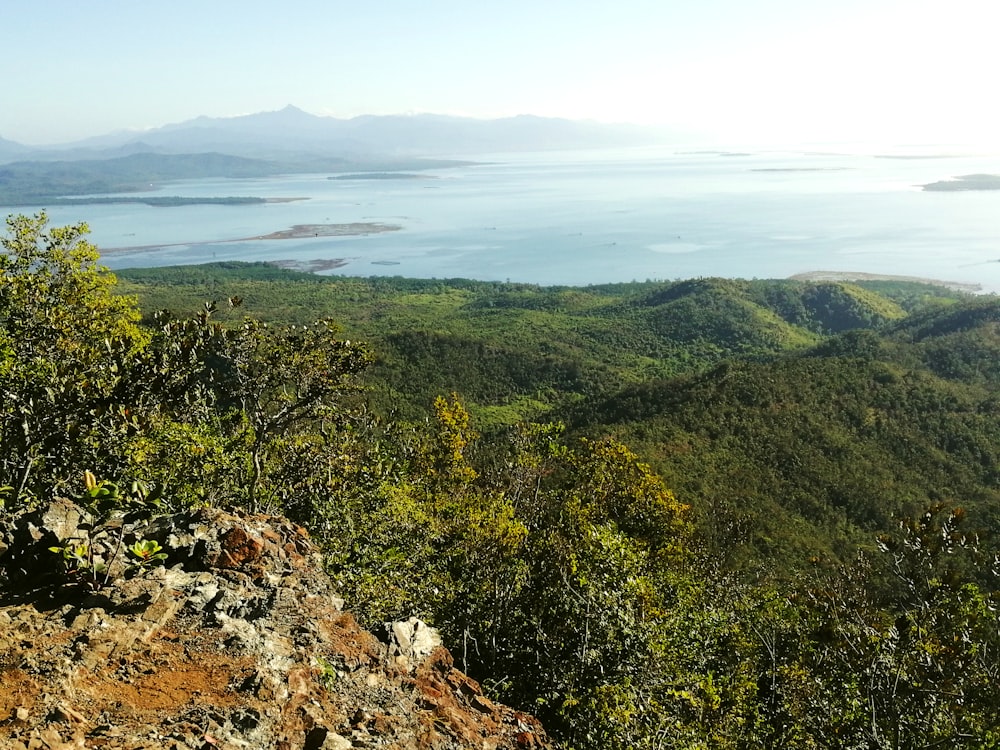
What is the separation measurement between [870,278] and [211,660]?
12366cm

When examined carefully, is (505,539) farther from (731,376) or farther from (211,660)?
(731,376)

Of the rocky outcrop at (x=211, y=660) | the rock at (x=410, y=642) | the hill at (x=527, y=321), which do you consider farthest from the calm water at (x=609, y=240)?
the rocky outcrop at (x=211, y=660)

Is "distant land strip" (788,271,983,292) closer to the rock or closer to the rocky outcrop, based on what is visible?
the rock

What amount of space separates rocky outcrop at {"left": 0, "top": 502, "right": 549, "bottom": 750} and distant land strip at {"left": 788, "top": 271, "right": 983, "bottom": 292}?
357 ft

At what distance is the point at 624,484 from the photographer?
15992 mm

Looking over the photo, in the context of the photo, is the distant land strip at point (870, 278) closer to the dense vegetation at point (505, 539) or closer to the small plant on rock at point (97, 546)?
the dense vegetation at point (505, 539)

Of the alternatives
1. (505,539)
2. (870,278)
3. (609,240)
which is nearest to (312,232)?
(609,240)

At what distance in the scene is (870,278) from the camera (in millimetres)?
109062

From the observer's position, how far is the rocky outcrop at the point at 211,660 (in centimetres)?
456

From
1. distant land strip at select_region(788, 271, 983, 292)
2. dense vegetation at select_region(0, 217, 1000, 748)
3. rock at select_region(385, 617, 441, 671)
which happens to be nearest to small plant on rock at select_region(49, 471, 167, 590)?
dense vegetation at select_region(0, 217, 1000, 748)

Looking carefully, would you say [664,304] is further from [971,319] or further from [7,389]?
[7,389]

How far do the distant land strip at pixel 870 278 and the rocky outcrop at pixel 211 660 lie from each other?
10896cm

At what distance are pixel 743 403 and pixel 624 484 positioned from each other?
32282mm

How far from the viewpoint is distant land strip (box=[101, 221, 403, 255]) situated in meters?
140
